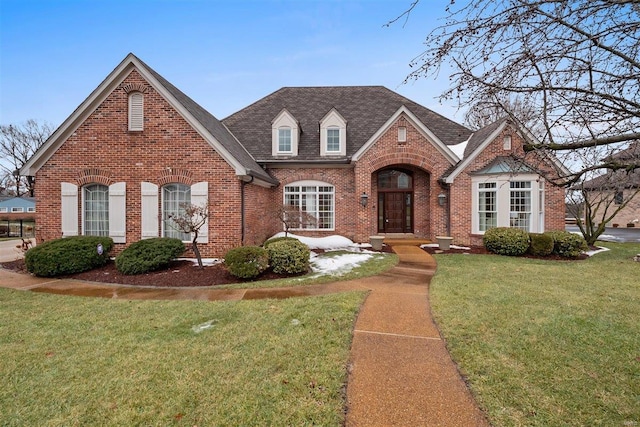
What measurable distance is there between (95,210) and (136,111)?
397cm

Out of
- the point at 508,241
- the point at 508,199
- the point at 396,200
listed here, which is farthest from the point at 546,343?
the point at 396,200

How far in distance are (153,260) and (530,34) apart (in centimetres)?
947

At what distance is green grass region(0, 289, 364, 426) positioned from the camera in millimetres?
2736

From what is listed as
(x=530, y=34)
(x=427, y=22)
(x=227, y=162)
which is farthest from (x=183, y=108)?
(x=530, y=34)

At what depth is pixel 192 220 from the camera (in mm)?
10297

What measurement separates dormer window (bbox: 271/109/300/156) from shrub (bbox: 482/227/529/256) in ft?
31.5

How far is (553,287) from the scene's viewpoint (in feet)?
22.9

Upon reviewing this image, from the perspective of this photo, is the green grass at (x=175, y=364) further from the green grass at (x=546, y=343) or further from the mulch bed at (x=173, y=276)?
the mulch bed at (x=173, y=276)

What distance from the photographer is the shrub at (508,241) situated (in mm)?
11398

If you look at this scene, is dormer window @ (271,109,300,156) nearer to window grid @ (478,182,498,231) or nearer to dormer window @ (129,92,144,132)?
dormer window @ (129,92,144,132)

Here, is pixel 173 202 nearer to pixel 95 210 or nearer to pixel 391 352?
pixel 95 210

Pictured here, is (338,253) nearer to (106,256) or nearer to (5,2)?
(106,256)

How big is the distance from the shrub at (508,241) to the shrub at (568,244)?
3.78 ft

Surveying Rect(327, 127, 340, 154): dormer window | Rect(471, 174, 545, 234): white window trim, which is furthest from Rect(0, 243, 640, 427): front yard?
Rect(327, 127, 340, 154): dormer window
